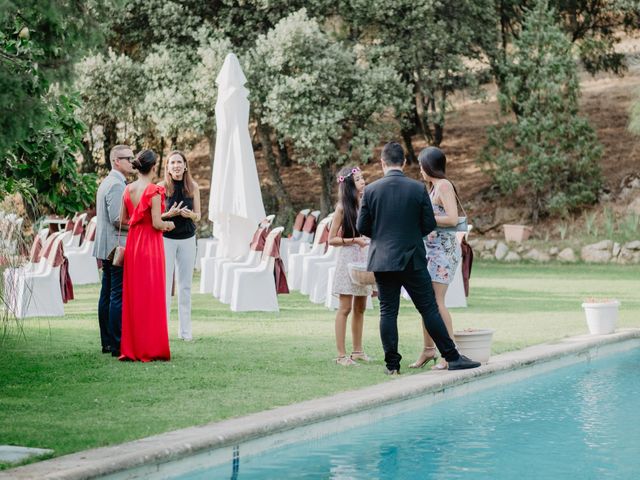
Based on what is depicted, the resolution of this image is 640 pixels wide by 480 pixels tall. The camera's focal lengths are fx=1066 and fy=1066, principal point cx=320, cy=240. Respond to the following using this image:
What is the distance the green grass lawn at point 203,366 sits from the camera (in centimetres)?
621

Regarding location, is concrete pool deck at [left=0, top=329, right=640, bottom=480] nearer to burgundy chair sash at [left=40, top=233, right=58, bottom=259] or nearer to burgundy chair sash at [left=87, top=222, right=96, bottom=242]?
burgundy chair sash at [left=40, top=233, right=58, bottom=259]

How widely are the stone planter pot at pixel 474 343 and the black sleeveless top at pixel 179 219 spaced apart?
271cm

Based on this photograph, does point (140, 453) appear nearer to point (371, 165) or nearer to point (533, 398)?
point (533, 398)

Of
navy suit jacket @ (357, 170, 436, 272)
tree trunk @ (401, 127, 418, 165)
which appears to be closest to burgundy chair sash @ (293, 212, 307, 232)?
tree trunk @ (401, 127, 418, 165)

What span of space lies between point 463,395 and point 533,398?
56 centimetres

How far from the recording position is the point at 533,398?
7824 millimetres

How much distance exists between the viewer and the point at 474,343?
26.7 ft

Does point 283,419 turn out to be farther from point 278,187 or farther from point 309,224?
point 278,187

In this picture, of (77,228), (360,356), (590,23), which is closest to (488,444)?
(360,356)

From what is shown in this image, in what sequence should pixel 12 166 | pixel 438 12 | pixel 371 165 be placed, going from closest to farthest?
pixel 12 166 < pixel 438 12 < pixel 371 165

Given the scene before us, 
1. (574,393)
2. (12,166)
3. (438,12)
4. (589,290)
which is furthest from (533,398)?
(438,12)

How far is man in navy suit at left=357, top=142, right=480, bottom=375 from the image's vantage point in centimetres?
755

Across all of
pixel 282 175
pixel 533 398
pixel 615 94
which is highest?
pixel 615 94

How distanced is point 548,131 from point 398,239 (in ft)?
54.3
